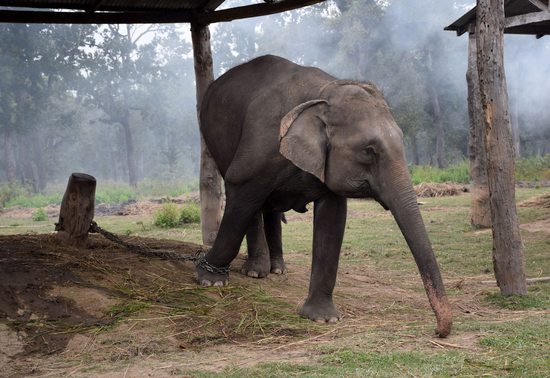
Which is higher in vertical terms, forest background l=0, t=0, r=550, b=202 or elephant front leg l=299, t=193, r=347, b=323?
forest background l=0, t=0, r=550, b=202

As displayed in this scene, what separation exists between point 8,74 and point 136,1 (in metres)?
36.3

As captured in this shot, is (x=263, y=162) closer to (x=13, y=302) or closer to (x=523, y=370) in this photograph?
(x=13, y=302)

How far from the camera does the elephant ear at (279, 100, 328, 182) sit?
6227mm

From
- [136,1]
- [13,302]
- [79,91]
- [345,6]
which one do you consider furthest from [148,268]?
[79,91]

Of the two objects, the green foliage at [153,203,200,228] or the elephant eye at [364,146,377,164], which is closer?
the elephant eye at [364,146,377,164]

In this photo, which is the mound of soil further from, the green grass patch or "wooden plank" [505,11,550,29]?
"wooden plank" [505,11,550,29]

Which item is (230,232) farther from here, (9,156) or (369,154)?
(9,156)

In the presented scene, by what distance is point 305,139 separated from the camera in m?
6.23

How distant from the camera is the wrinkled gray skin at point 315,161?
585cm

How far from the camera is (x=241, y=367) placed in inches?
194

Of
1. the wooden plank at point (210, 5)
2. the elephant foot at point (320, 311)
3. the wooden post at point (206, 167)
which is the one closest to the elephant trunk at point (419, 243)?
the elephant foot at point (320, 311)

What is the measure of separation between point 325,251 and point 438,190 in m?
16.2

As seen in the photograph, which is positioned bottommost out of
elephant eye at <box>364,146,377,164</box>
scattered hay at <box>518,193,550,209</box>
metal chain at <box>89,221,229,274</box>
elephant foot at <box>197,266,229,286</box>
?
scattered hay at <box>518,193,550,209</box>

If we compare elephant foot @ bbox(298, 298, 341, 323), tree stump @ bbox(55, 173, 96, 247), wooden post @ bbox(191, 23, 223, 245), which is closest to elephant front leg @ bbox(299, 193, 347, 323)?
elephant foot @ bbox(298, 298, 341, 323)
